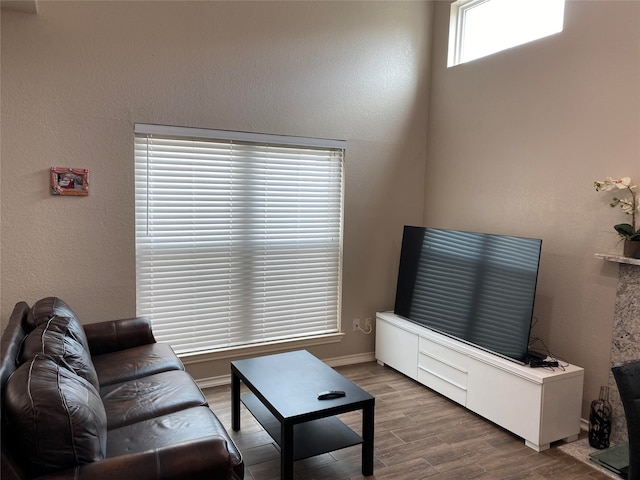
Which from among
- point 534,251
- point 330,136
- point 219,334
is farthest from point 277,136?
point 534,251

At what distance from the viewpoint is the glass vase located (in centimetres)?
295

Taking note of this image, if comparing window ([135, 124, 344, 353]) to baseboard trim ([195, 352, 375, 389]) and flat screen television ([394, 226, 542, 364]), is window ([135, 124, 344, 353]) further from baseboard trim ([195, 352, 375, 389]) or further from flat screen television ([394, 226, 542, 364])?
flat screen television ([394, 226, 542, 364])

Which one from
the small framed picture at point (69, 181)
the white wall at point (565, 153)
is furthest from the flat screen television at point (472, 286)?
the small framed picture at point (69, 181)

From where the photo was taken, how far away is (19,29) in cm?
305

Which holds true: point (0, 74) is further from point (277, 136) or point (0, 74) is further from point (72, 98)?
point (277, 136)

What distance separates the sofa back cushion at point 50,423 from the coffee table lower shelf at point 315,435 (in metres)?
1.13

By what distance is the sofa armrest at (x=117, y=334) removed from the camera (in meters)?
3.09

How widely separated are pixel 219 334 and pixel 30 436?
A: 235cm

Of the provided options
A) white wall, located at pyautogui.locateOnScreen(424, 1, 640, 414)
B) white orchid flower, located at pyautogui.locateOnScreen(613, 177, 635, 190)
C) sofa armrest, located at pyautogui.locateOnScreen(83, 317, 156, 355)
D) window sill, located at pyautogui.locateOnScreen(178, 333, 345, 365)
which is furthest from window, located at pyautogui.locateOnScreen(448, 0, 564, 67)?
sofa armrest, located at pyautogui.locateOnScreen(83, 317, 156, 355)

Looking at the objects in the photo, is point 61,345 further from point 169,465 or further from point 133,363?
point 169,465

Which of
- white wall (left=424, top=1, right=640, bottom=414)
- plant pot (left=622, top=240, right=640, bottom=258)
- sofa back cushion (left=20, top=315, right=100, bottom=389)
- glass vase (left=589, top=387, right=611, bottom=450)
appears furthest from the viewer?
white wall (left=424, top=1, right=640, bottom=414)

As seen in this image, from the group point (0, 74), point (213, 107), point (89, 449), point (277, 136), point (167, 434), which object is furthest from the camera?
point (277, 136)

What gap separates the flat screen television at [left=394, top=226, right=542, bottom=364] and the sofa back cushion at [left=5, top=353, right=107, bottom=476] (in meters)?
2.63

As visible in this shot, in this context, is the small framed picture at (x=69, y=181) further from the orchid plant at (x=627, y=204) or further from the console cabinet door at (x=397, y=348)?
the orchid plant at (x=627, y=204)
